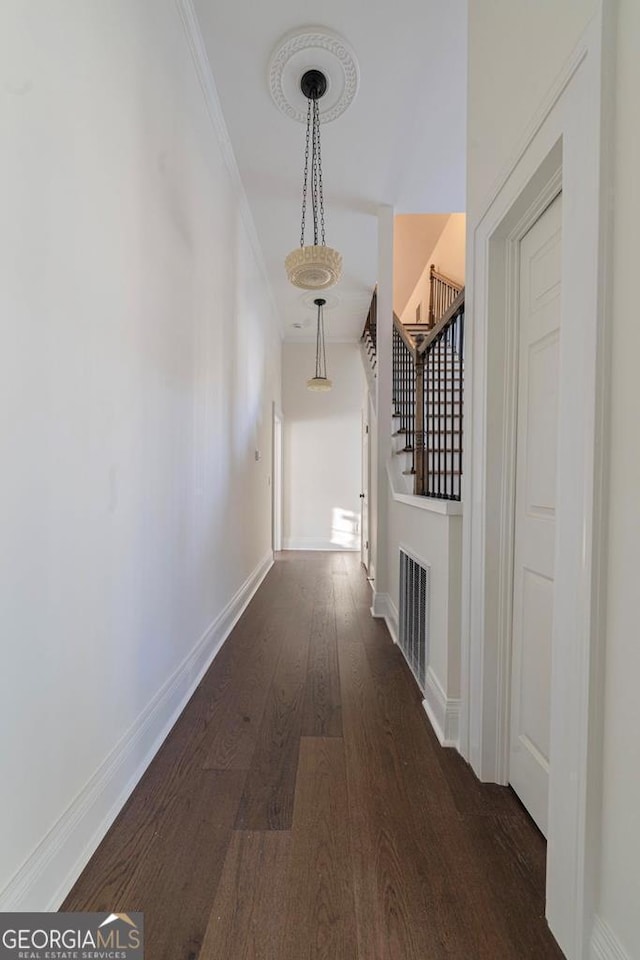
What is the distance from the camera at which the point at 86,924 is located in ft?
3.40

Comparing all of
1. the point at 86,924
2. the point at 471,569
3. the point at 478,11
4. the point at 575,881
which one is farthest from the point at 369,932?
the point at 478,11

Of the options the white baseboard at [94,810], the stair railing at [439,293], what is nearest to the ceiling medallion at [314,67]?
the stair railing at [439,293]

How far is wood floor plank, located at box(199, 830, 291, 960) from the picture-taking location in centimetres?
100

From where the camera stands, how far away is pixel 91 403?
1.28 metres

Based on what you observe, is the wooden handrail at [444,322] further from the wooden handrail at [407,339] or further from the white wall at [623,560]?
the white wall at [623,560]

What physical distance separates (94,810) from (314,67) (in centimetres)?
349

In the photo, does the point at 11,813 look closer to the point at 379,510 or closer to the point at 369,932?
the point at 369,932

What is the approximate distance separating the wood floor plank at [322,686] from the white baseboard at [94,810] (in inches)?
24.5

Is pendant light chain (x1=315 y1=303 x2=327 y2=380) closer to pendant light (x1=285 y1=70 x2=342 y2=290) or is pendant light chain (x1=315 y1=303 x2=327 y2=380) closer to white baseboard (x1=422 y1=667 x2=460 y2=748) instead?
pendant light (x1=285 y1=70 x2=342 y2=290)

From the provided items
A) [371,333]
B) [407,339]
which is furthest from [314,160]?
[371,333]

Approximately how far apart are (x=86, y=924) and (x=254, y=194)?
4132mm

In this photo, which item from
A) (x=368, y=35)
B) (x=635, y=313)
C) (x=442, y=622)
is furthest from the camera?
(x=368, y=35)

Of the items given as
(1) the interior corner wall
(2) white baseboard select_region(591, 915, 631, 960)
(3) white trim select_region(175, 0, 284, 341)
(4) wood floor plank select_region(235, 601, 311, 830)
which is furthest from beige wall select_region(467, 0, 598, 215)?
(4) wood floor plank select_region(235, 601, 311, 830)

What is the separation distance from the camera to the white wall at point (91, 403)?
3.21 feet
